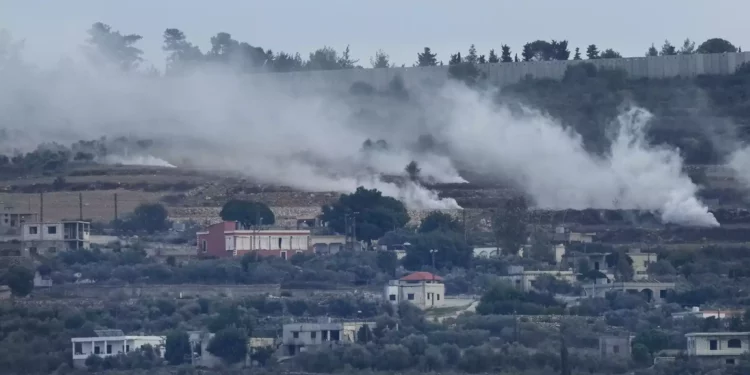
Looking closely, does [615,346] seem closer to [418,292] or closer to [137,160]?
[418,292]

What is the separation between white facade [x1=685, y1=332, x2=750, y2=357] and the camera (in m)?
54.8

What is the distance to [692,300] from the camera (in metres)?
64.2

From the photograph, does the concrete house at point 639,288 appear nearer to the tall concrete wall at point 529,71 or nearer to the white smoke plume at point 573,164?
the white smoke plume at point 573,164

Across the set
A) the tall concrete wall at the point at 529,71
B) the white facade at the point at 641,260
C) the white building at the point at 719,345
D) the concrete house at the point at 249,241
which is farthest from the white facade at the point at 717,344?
the tall concrete wall at the point at 529,71

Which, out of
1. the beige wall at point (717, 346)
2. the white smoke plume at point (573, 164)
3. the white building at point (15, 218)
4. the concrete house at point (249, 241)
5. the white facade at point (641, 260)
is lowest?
the beige wall at point (717, 346)

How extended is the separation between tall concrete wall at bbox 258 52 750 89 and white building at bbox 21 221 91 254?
2556 cm

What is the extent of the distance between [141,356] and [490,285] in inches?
496

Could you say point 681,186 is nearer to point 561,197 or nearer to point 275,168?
point 561,197

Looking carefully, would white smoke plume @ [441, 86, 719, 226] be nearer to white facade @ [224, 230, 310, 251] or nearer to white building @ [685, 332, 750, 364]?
white facade @ [224, 230, 310, 251]

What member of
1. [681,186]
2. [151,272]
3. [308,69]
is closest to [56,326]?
[151,272]

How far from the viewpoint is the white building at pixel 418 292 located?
210ft

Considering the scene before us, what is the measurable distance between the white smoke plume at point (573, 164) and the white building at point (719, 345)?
76.4 feet

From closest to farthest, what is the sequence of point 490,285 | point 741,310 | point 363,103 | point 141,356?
point 141,356, point 741,310, point 490,285, point 363,103

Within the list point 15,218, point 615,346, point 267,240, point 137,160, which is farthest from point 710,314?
point 137,160
